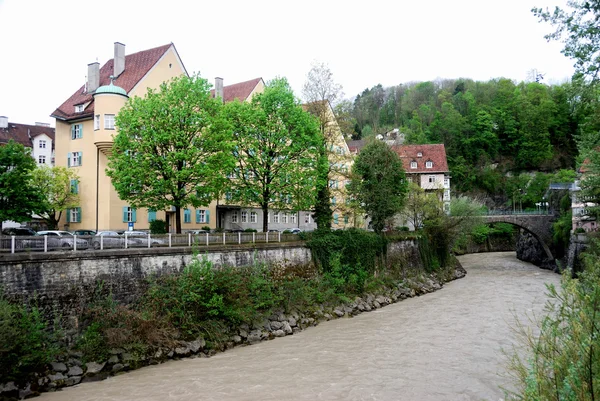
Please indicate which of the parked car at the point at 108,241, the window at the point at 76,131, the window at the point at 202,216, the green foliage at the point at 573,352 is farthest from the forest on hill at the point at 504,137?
the green foliage at the point at 573,352

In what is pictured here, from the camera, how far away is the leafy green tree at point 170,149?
914 inches

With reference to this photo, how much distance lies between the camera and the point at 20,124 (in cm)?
5091

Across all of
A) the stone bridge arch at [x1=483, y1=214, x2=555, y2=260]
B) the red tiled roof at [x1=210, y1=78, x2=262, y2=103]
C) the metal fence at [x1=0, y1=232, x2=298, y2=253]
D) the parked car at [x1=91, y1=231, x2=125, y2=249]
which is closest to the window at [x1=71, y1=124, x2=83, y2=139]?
the red tiled roof at [x1=210, y1=78, x2=262, y2=103]

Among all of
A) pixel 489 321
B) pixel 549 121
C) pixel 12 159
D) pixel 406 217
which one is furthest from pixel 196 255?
pixel 549 121

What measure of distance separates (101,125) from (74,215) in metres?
7.00

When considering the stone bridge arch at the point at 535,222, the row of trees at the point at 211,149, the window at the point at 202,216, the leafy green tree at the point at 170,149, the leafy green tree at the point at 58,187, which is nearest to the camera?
the leafy green tree at the point at 170,149

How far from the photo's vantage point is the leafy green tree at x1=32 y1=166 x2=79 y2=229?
30.3 m

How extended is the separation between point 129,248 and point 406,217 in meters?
27.1

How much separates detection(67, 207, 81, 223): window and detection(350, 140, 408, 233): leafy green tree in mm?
18904

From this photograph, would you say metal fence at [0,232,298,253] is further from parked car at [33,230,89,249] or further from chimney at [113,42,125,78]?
chimney at [113,42,125,78]

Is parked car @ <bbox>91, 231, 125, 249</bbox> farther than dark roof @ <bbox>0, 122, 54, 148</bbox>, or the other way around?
dark roof @ <bbox>0, 122, 54, 148</bbox>

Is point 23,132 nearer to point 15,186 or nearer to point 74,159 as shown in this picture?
point 74,159

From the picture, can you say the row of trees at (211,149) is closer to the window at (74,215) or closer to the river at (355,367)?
the window at (74,215)

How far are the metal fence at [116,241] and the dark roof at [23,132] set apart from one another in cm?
3541
